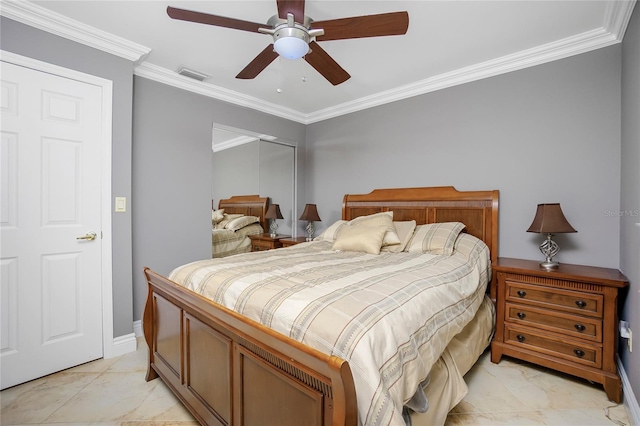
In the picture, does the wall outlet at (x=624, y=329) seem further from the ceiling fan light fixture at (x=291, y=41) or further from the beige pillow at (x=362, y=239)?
the ceiling fan light fixture at (x=291, y=41)

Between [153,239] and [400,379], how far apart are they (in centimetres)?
268

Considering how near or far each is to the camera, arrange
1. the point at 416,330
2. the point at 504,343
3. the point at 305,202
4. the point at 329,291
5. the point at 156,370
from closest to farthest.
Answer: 1. the point at 416,330
2. the point at 329,291
3. the point at 156,370
4. the point at 504,343
5. the point at 305,202

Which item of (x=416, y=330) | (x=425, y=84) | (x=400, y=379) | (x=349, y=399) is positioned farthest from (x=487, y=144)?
(x=349, y=399)

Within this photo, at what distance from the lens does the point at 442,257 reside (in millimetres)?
2385

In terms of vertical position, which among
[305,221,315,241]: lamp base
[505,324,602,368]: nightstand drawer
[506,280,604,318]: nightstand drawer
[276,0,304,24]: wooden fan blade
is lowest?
[505,324,602,368]: nightstand drawer

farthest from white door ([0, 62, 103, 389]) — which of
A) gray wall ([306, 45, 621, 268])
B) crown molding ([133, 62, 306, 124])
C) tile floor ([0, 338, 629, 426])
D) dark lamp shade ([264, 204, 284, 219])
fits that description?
gray wall ([306, 45, 621, 268])

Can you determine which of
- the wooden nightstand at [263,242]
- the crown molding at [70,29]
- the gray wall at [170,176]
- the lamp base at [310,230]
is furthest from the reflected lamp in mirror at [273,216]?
the crown molding at [70,29]

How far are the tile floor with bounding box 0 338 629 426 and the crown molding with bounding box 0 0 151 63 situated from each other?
248cm

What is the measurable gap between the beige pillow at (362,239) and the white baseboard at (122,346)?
191cm

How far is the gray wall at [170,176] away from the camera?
283 cm

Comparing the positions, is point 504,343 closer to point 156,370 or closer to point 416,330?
point 416,330

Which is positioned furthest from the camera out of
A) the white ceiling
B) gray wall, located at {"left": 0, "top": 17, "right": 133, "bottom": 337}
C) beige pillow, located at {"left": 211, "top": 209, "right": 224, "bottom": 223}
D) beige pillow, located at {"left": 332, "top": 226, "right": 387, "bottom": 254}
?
beige pillow, located at {"left": 211, "top": 209, "right": 224, "bottom": 223}

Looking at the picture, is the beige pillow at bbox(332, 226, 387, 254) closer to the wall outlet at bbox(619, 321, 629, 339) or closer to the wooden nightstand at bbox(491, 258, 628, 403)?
the wooden nightstand at bbox(491, 258, 628, 403)

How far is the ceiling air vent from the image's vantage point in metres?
2.91
